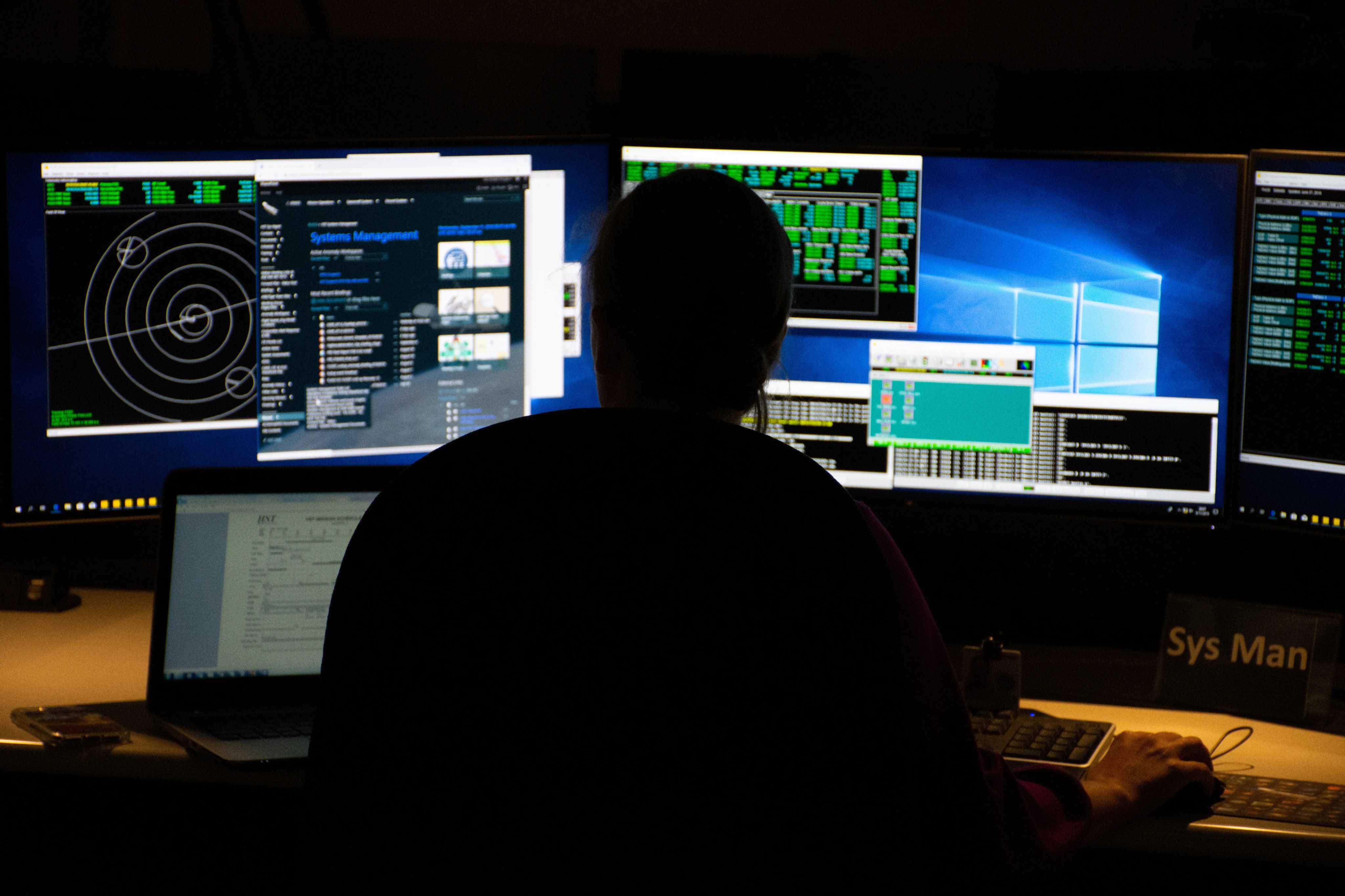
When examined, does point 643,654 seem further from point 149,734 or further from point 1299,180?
point 1299,180

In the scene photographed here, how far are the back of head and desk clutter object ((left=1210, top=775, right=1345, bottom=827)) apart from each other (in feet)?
2.22

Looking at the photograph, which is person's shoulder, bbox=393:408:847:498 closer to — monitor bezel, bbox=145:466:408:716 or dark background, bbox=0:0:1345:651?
monitor bezel, bbox=145:466:408:716

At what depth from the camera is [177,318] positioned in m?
1.66

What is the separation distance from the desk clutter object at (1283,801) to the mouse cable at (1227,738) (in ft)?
0.20

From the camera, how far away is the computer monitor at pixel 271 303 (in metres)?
1.63

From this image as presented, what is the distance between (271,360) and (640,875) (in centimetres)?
117

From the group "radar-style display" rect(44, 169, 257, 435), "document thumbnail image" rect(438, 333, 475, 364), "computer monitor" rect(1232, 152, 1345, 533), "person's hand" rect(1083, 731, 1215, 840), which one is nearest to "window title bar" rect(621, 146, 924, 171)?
"document thumbnail image" rect(438, 333, 475, 364)

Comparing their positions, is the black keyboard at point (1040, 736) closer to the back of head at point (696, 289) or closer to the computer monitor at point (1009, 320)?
the computer monitor at point (1009, 320)

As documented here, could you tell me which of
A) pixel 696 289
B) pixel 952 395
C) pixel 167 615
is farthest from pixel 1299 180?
pixel 167 615

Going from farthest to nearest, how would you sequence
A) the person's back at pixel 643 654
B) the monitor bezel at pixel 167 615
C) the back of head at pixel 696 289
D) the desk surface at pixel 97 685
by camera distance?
the monitor bezel at pixel 167 615 → the desk surface at pixel 97 685 → the back of head at pixel 696 289 → the person's back at pixel 643 654

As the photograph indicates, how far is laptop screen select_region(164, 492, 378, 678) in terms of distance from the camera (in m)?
1.39

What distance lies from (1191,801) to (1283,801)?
9cm

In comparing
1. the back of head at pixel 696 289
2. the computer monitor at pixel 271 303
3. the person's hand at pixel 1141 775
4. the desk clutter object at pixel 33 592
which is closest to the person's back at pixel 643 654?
the back of head at pixel 696 289

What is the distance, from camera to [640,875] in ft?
2.24
